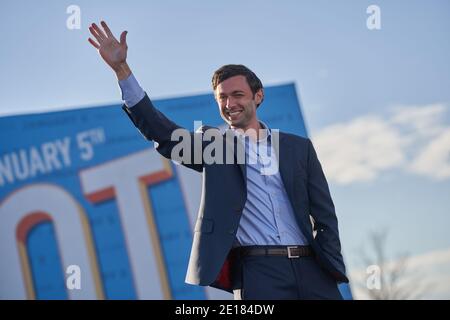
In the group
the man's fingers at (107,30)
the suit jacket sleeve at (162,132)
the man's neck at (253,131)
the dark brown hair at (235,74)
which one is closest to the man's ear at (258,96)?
the dark brown hair at (235,74)

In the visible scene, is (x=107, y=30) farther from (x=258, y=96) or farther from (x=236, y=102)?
(x=258, y=96)

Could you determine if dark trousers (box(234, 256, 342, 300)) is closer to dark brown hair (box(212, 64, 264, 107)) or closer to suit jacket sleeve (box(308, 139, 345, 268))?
suit jacket sleeve (box(308, 139, 345, 268))

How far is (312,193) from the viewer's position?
10.4ft

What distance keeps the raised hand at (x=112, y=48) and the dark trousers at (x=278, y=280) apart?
1012 millimetres

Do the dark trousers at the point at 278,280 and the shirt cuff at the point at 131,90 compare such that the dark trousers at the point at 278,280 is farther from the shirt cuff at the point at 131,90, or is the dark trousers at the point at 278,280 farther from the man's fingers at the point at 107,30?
the man's fingers at the point at 107,30

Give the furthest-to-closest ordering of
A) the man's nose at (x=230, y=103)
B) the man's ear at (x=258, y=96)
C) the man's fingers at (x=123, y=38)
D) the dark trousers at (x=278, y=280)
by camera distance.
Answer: the man's ear at (x=258, y=96)
the man's nose at (x=230, y=103)
the man's fingers at (x=123, y=38)
the dark trousers at (x=278, y=280)

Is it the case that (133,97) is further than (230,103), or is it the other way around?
(230,103)

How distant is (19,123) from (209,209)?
25.7 ft

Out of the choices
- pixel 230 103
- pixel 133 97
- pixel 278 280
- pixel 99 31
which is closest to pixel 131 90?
pixel 133 97

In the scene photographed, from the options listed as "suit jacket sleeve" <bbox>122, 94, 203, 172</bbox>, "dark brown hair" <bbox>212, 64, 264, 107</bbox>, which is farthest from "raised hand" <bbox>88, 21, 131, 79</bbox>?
"dark brown hair" <bbox>212, 64, 264, 107</bbox>

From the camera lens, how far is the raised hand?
9.71ft

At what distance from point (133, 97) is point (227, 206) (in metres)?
0.64

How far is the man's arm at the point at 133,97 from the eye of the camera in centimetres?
297

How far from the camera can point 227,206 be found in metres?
2.96
